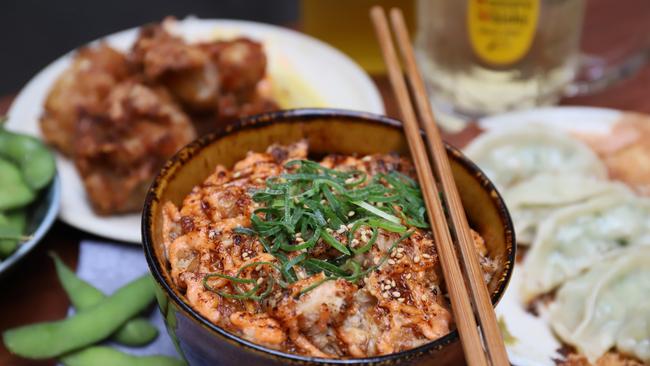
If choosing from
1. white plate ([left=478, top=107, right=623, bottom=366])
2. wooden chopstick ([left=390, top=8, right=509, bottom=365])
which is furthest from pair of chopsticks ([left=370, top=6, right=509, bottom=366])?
white plate ([left=478, top=107, right=623, bottom=366])

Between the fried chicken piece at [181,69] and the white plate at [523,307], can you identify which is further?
the fried chicken piece at [181,69]

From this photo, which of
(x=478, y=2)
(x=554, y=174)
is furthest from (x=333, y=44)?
(x=554, y=174)

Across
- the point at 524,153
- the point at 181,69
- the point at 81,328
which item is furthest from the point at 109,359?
the point at 524,153

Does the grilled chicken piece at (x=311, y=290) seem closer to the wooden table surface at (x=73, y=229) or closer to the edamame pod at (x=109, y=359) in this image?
the edamame pod at (x=109, y=359)

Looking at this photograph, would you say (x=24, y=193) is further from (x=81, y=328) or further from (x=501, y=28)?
(x=501, y=28)

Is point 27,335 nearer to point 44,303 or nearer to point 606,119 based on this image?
point 44,303

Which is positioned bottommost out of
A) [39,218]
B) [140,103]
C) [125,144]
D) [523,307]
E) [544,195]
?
[523,307]

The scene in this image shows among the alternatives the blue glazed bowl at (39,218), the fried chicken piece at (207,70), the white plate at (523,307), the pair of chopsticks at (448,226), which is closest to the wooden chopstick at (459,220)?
the pair of chopsticks at (448,226)
